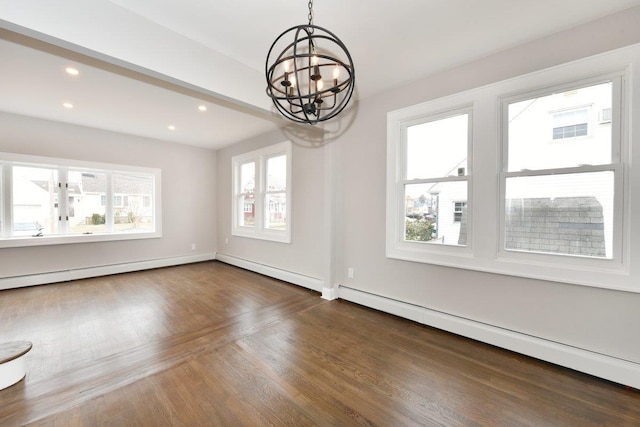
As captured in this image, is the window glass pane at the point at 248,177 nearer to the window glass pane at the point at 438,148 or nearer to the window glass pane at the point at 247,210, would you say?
the window glass pane at the point at 247,210

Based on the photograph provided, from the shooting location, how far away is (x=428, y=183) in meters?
2.98

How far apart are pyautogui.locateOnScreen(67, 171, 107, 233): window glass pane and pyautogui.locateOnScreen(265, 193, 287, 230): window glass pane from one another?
10.1ft

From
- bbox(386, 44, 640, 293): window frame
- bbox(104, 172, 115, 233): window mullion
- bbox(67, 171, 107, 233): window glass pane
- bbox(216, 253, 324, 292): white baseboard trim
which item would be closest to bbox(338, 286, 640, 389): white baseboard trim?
bbox(386, 44, 640, 293): window frame

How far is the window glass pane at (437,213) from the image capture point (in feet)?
9.02

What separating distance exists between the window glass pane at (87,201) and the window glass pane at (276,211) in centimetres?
308

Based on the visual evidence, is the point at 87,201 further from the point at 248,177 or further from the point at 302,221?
the point at 302,221

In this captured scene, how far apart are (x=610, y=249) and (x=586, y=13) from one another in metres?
1.80

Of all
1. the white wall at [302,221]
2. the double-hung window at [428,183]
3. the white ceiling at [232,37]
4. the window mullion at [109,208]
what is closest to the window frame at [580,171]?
the double-hung window at [428,183]

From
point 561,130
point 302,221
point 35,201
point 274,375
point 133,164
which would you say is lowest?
point 274,375

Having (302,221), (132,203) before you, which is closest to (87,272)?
(132,203)

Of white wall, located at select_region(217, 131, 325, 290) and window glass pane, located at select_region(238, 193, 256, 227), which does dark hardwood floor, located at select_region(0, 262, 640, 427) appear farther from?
window glass pane, located at select_region(238, 193, 256, 227)

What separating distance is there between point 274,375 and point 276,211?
3.19 meters

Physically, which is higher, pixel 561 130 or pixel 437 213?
pixel 561 130

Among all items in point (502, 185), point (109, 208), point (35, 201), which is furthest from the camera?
point (109, 208)
